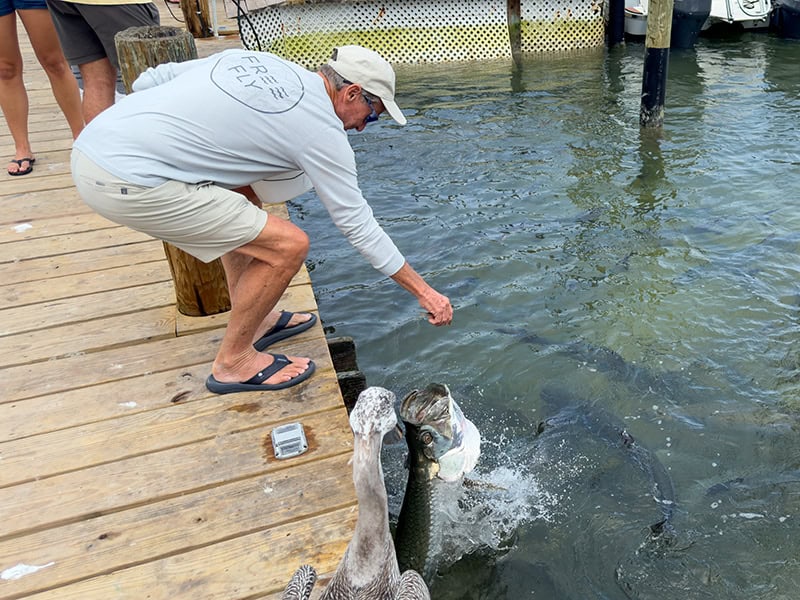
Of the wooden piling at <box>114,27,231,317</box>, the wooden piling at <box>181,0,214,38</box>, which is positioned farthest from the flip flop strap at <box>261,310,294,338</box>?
the wooden piling at <box>181,0,214,38</box>

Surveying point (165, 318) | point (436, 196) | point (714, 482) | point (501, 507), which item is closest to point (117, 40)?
point (165, 318)

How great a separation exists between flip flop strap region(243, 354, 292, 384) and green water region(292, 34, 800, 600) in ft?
3.72

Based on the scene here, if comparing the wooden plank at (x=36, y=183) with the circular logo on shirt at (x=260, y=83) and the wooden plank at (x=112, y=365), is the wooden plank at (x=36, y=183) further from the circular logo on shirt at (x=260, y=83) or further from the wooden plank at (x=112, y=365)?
the circular logo on shirt at (x=260, y=83)

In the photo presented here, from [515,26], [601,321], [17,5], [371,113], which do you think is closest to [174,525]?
[371,113]

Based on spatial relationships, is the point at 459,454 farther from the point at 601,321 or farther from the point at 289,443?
the point at 601,321

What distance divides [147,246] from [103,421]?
2.15 meters

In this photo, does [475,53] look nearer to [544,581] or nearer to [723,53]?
[723,53]

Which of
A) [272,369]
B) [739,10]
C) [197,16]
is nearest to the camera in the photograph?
[272,369]

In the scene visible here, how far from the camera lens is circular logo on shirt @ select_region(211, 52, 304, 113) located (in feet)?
9.93

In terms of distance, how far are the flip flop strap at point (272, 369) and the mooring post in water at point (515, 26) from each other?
13522 mm

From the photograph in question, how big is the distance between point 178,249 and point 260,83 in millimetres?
1431

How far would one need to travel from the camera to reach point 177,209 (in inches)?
124

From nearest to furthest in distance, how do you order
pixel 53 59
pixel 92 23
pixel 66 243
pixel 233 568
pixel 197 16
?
pixel 233 568, pixel 92 23, pixel 66 243, pixel 53 59, pixel 197 16

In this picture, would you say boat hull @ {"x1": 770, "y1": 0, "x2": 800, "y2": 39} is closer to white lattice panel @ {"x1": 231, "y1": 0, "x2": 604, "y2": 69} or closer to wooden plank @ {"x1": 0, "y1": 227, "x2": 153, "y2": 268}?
white lattice panel @ {"x1": 231, "y1": 0, "x2": 604, "y2": 69}
